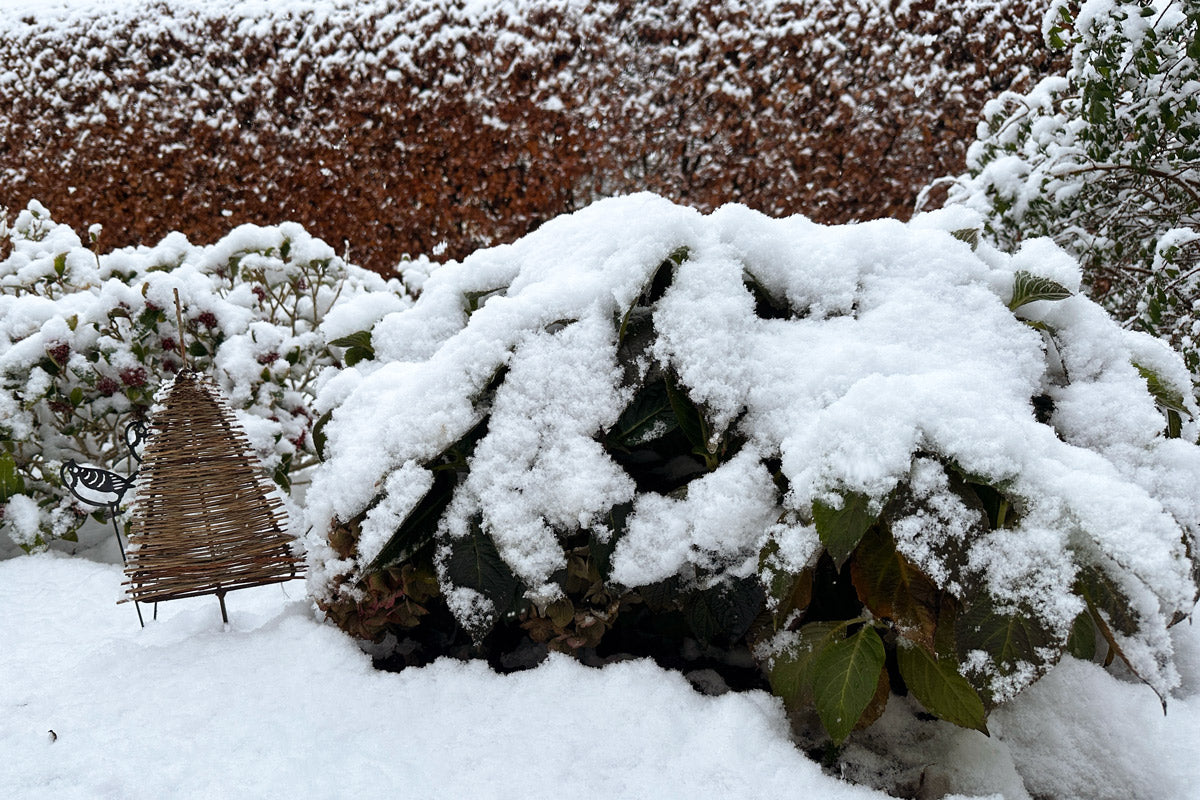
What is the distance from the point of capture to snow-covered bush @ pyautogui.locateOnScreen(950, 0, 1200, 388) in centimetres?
199

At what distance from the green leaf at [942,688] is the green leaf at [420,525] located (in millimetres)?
720

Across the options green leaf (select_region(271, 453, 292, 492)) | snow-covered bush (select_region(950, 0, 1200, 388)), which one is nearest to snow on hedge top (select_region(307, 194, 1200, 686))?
green leaf (select_region(271, 453, 292, 492))

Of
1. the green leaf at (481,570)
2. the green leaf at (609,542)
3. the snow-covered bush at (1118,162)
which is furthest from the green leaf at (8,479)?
the snow-covered bush at (1118,162)

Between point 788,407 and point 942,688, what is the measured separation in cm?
42

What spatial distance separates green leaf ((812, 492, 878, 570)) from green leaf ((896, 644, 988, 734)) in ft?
0.71

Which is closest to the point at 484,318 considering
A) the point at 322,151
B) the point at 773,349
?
the point at 773,349

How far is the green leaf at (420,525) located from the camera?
115cm

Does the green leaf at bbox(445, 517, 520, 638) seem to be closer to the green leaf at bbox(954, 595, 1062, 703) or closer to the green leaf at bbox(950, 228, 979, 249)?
the green leaf at bbox(954, 595, 1062, 703)

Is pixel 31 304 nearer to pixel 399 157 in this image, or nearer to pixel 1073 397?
pixel 1073 397

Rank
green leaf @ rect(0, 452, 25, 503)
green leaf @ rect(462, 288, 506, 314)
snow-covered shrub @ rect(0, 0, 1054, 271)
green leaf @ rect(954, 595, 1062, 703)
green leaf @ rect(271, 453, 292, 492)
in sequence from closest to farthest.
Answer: green leaf @ rect(954, 595, 1062, 703), green leaf @ rect(462, 288, 506, 314), green leaf @ rect(0, 452, 25, 503), green leaf @ rect(271, 453, 292, 492), snow-covered shrub @ rect(0, 0, 1054, 271)

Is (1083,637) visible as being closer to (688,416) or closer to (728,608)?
(728,608)

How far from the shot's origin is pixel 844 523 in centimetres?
88

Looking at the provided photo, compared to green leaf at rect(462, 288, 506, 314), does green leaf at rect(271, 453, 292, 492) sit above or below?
below

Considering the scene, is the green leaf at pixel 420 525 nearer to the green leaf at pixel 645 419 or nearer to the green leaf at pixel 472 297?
the green leaf at pixel 645 419
